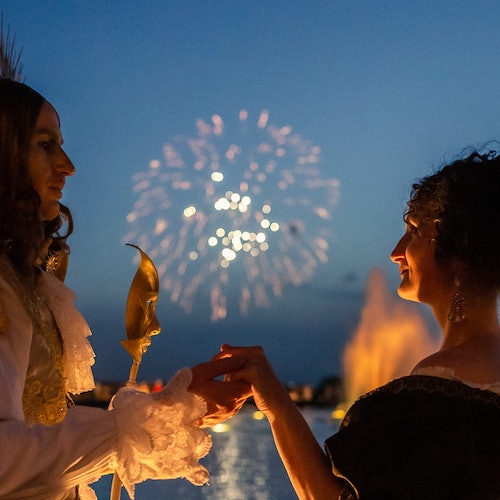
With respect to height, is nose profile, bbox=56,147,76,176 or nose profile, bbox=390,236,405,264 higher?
nose profile, bbox=56,147,76,176

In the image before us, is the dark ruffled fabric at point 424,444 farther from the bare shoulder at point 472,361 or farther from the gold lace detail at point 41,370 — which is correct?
the gold lace detail at point 41,370

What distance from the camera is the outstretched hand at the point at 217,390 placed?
210 cm

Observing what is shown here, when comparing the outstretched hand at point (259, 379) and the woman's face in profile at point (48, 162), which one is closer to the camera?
the woman's face in profile at point (48, 162)

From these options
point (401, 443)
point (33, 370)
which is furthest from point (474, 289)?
point (33, 370)

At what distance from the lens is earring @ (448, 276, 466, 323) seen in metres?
2.33

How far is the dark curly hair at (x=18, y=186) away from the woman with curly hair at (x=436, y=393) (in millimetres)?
620

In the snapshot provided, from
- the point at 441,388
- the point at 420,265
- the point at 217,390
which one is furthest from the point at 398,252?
the point at 217,390

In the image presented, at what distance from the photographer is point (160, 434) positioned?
192cm

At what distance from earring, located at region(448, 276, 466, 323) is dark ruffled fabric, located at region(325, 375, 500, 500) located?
0.27 meters

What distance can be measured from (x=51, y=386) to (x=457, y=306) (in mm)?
1139

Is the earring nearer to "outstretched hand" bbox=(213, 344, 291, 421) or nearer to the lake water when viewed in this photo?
"outstretched hand" bbox=(213, 344, 291, 421)

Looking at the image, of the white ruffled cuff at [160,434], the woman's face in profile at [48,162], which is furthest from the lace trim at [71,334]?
the white ruffled cuff at [160,434]

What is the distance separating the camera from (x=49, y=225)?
2455 mm

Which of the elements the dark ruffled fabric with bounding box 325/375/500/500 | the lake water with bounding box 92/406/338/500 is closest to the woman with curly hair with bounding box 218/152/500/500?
the dark ruffled fabric with bounding box 325/375/500/500
